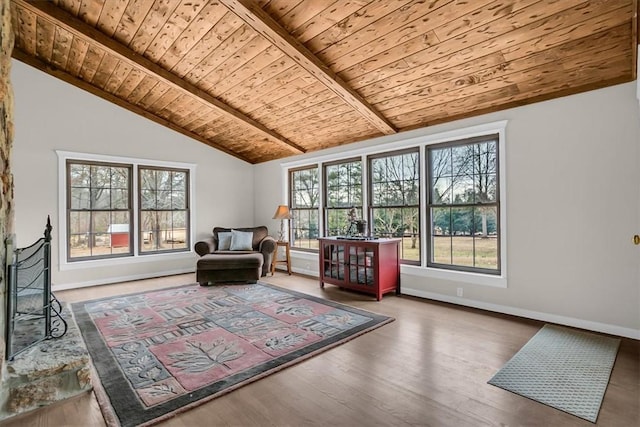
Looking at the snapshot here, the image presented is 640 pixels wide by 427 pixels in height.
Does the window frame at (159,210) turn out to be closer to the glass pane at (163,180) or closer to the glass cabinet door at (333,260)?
the glass pane at (163,180)

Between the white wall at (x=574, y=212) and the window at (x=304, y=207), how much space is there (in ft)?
10.2

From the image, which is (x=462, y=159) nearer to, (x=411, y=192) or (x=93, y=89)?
(x=411, y=192)

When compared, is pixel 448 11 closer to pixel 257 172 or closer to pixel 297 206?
pixel 297 206

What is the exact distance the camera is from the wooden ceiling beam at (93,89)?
4672mm

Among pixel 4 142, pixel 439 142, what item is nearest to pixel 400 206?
pixel 439 142

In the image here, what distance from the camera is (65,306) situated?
3.18 metres

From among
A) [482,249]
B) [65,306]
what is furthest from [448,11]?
[65,306]

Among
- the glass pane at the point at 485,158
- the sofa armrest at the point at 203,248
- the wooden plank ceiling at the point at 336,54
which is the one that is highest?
the wooden plank ceiling at the point at 336,54

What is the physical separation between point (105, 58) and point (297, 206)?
3.77 metres

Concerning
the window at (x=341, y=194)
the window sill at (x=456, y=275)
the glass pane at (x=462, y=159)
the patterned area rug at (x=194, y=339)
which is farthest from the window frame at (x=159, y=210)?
the glass pane at (x=462, y=159)

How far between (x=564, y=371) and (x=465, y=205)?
2.08 meters

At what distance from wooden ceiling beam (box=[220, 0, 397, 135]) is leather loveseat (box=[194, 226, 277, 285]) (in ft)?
9.41

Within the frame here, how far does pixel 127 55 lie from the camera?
13.1 feet

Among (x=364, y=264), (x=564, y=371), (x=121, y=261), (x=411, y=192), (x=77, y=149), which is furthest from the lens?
(x=121, y=261)
